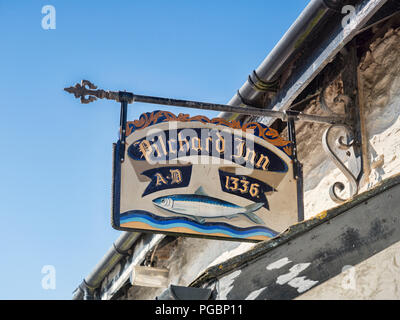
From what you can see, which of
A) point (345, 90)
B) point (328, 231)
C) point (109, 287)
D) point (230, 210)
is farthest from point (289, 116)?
point (109, 287)

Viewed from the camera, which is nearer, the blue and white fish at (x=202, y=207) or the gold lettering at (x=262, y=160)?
the blue and white fish at (x=202, y=207)

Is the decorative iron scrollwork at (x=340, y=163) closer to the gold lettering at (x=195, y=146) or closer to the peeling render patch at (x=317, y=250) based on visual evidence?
the gold lettering at (x=195, y=146)

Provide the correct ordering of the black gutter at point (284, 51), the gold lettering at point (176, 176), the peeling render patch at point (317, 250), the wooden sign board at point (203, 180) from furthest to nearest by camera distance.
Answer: the black gutter at point (284, 51) < the gold lettering at point (176, 176) < the wooden sign board at point (203, 180) < the peeling render patch at point (317, 250)

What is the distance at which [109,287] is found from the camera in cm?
917

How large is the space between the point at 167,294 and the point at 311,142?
136 inches

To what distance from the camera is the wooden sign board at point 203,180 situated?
542 centimetres

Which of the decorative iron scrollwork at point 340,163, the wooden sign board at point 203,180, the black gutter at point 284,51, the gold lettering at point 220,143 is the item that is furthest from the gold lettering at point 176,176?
the black gutter at point 284,51

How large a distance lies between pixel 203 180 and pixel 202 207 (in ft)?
0.69

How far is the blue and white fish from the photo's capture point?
215 inches

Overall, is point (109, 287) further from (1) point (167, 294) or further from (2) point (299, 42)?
(1) point (167, 294)

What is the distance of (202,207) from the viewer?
551cm

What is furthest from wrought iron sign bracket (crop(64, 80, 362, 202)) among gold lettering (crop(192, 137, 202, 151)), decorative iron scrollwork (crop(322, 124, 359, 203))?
gold lettering (crop(192, 137, 202, 151))

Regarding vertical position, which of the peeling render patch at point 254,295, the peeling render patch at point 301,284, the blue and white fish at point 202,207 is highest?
the blue and white fish at point 202,207

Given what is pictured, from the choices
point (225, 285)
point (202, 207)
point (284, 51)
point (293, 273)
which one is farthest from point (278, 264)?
point (284, 51)
